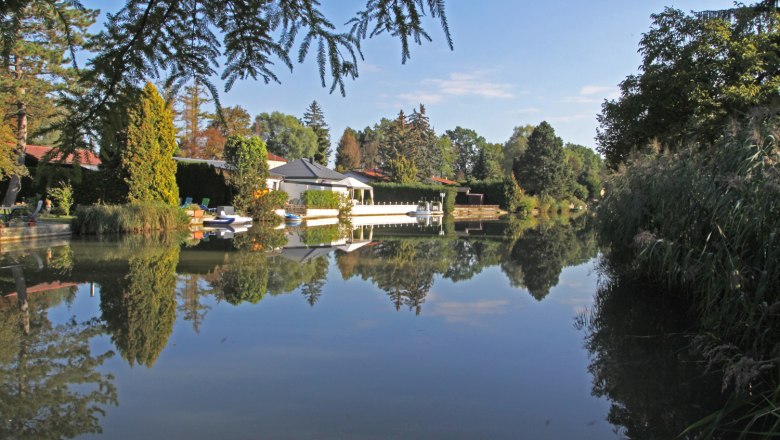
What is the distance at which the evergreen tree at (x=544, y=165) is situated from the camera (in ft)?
170

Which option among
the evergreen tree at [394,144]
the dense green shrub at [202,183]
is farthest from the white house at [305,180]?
the evergreen tree at [394,144]

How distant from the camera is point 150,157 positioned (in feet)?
62.9

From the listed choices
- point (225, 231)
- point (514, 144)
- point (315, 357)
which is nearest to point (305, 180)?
point (225, 231)

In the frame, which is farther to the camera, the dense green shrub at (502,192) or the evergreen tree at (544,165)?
the evergreen tree at (544,165)

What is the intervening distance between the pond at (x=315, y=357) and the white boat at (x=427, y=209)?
2943 cm

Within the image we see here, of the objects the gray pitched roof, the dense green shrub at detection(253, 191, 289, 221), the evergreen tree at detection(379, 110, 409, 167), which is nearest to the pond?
the dense green shrub at detection(253, 191, 289, 221)

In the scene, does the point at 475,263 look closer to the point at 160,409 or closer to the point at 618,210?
the point at 618,210

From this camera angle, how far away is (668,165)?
812 cm

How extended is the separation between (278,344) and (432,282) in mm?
4306

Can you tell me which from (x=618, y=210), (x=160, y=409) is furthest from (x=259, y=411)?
(x=618, y=210)

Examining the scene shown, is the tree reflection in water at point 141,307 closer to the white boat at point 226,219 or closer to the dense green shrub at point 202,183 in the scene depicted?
the white boat at point 226,219

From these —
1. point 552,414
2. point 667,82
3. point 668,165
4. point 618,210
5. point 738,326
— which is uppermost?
point 667,82

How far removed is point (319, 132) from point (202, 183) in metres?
46.5

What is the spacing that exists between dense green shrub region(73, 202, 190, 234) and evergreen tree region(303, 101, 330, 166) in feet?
159
